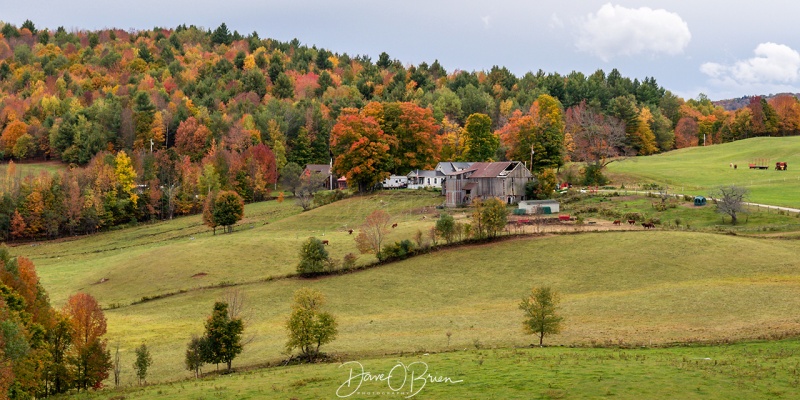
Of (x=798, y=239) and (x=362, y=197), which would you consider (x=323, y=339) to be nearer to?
(x=798, y=239)

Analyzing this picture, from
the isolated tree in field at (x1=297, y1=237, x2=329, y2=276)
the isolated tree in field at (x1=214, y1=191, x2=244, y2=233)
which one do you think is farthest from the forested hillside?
the isolated tree in field at (x1=297, y1=237, x2=329, y2=276)

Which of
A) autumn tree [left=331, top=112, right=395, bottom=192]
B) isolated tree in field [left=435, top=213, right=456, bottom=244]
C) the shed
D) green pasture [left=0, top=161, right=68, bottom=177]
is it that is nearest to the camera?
isolated tree in field [left=435, top=213, right=456, bottom=244]

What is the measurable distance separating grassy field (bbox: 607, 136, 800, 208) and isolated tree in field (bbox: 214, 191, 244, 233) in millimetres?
55487

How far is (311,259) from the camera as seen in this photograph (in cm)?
6944

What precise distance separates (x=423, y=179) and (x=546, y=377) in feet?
295

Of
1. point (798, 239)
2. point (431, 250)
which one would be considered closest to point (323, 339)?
point (431, 250)

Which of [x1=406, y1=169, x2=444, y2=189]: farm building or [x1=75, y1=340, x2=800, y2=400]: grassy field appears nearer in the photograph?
[x1=75, y1=340, x2=800, y2=400]: grassy field

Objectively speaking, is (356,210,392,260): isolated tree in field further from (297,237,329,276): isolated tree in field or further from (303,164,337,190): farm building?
(303,164,337,190): farm building

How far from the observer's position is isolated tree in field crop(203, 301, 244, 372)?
43.6m

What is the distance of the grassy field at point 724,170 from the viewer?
9744 centimetres

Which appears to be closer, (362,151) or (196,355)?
(196,355)

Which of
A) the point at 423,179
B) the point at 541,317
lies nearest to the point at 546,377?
the point at 541,317

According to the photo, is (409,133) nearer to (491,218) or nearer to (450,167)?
(450,167)

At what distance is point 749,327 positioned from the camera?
1727 inches
